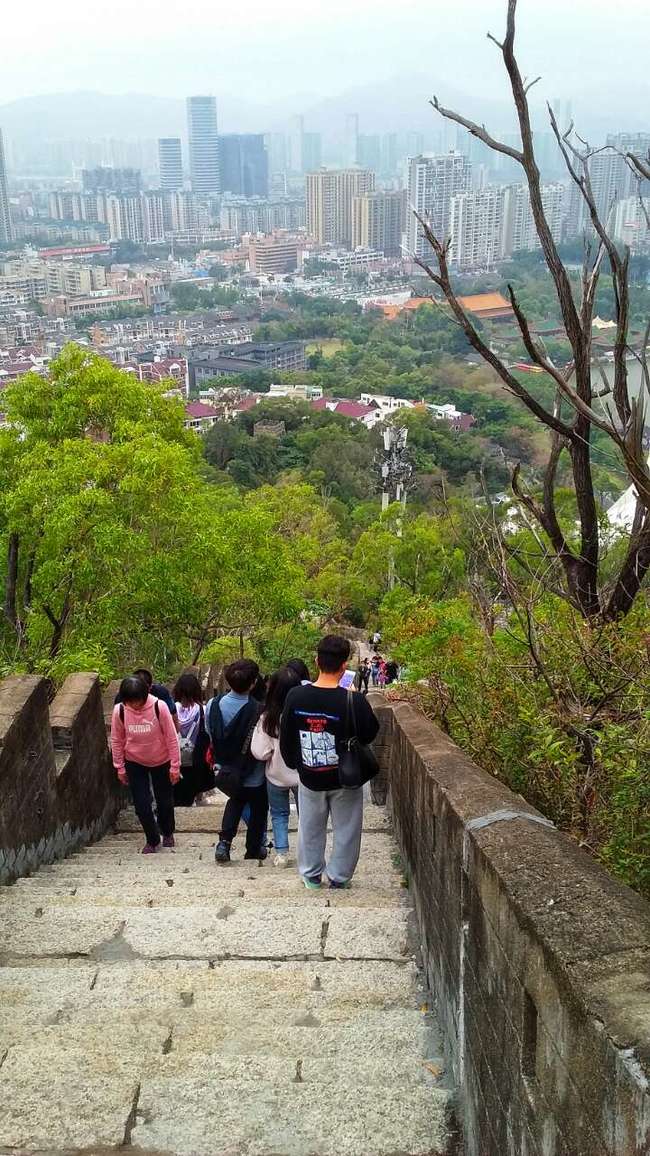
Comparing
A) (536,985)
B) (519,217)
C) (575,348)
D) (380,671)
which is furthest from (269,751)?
(519,217)

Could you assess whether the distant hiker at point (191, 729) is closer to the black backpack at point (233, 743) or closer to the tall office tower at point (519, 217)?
the black backpack at point (233, 743)

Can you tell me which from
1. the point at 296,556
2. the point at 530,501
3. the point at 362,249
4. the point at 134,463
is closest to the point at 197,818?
the point at 530,501

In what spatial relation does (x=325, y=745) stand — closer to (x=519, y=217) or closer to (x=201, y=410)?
(x=201, y=410)

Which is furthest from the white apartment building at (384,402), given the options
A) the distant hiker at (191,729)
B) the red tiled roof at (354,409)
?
the distant hiker at (191,729)

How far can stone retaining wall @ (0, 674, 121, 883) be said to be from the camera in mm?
4031

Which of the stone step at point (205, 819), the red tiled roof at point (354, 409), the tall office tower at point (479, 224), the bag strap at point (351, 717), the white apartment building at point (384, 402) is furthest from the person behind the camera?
the tall office tower at point (479, 224)

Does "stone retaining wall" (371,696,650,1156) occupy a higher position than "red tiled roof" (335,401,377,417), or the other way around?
"stone retaining wall" (371,696,650,1156)

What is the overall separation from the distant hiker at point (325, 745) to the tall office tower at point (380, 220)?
16747 centimetres

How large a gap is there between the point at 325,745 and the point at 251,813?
3.92 ft

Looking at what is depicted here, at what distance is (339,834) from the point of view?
389cm

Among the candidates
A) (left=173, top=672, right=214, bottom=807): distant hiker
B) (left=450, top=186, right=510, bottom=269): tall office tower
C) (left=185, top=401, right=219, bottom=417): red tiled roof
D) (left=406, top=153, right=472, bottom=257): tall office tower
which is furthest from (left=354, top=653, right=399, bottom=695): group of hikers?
(left=406, top=153, right=472, bottom=257): tall office tower

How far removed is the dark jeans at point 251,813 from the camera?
4605mm

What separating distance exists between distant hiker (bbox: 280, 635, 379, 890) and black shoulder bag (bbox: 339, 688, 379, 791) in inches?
0.5

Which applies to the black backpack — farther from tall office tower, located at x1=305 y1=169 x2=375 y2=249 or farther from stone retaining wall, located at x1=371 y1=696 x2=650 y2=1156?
→ tall office tower, located at x1=305 y1=169 x2=375 y2=249
